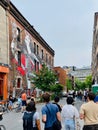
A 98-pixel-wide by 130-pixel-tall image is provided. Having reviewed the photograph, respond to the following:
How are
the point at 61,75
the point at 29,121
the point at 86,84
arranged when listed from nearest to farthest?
the point at 29,121 < the point at 61,75 < the point at 86,84

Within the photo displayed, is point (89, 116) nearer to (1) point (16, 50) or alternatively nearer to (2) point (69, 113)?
(2) point (69, 113)

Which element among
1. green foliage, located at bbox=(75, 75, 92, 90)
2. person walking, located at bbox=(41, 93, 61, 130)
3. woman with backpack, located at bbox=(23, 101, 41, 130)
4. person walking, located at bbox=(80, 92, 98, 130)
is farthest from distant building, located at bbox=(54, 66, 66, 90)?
person walking, located at bbox=(80, 92, 98, 130)

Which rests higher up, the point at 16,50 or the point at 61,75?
the point at 61,75

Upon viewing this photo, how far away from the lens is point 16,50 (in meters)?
36.4

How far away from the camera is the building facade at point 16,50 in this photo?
31984 mm

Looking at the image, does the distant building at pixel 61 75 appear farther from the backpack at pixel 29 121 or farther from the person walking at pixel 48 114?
the backpack at pixel 29 121

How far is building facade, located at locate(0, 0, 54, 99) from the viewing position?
31984 mm

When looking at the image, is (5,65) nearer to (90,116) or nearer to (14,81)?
(14,81)

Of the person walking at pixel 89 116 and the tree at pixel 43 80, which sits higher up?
the tree at pixel 43 80

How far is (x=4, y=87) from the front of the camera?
3164cm

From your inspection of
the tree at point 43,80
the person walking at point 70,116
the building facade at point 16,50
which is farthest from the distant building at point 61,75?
the person walking at point 70,116

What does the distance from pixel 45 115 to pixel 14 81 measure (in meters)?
27.4

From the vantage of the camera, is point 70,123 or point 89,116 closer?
point 89,116

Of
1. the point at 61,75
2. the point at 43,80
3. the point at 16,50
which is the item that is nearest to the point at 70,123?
the point at 16,50
